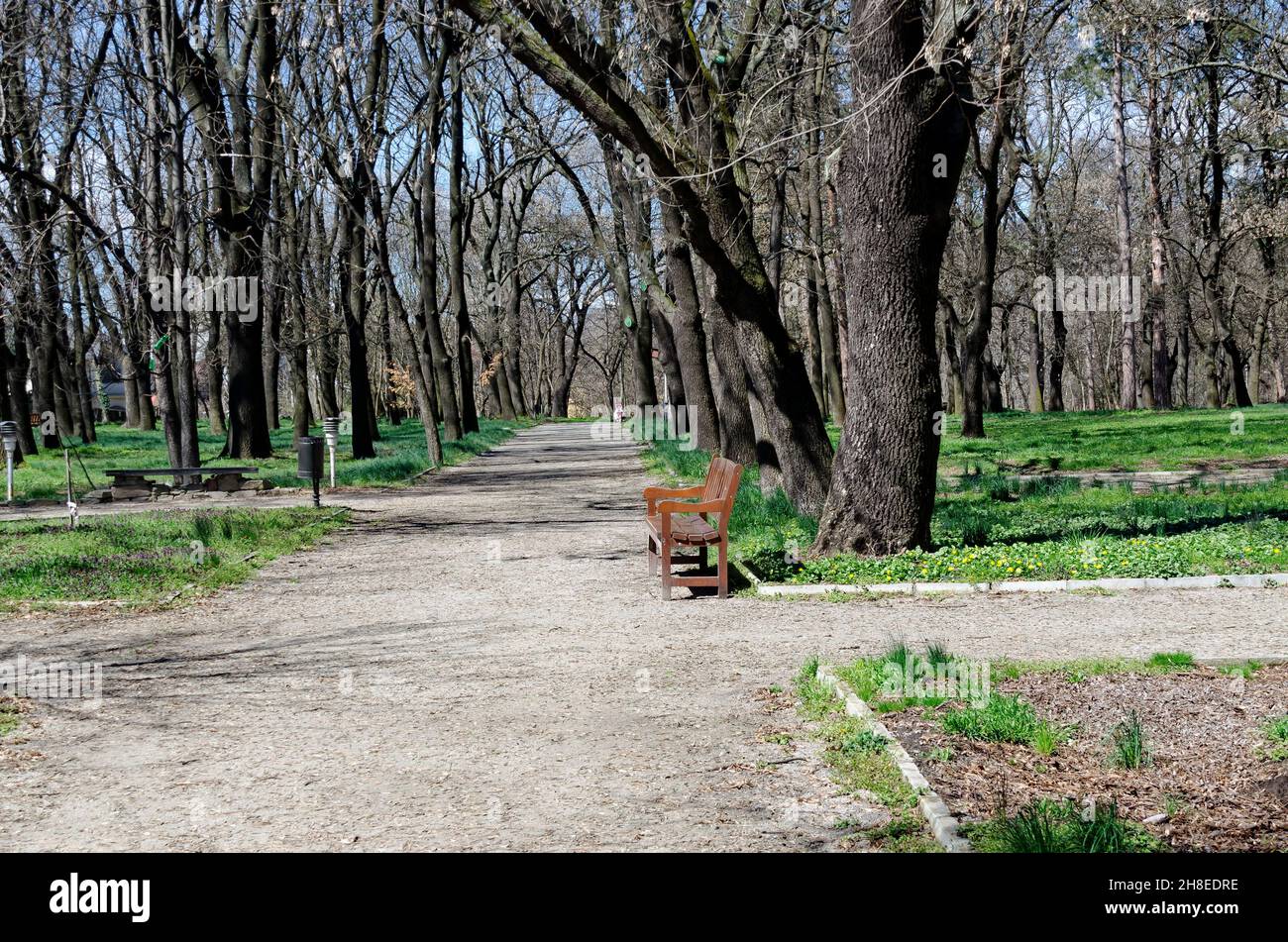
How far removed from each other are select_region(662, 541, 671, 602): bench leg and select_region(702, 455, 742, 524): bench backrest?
0.55 m

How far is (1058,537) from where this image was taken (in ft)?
38.3

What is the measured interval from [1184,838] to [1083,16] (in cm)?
1596

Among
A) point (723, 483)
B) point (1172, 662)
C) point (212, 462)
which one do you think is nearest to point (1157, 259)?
point (212, 462)

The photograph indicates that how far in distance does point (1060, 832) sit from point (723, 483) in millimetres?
7147

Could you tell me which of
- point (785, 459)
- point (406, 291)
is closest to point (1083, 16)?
point (785, 459)

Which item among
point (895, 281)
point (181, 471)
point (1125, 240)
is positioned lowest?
point (181, 471)

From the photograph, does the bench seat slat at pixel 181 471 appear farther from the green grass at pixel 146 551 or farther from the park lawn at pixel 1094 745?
the park lawn at pixel 1094 745

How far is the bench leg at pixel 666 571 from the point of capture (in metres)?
10.3

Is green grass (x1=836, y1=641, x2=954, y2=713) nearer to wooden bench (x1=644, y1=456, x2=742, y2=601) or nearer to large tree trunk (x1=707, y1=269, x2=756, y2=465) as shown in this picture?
wooden bench (x1=644, y1=456, x2=742, y2=601)

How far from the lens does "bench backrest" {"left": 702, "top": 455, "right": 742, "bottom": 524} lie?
10.3 metres

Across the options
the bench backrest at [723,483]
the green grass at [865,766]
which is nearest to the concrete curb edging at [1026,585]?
the bench backrest at [723,483]

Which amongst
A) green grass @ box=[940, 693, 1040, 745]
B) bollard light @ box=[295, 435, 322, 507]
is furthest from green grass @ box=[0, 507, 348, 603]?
green grass @ box=[940, 693, 1040, 745]

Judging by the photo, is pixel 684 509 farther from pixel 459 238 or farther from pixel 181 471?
pixel 459 238

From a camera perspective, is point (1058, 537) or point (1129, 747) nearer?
point (1129, 747)
